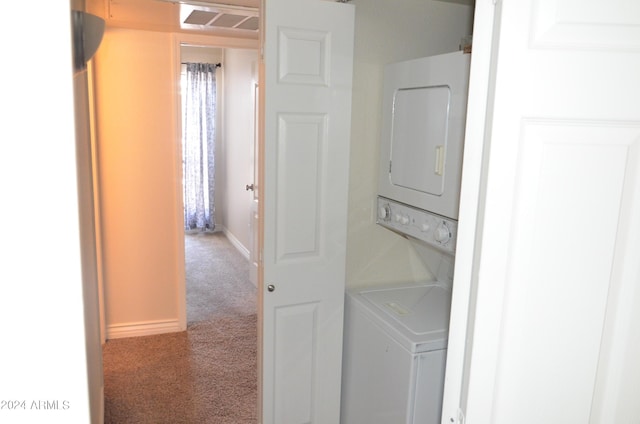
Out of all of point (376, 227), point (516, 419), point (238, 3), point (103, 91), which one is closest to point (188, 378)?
point (376, 227)

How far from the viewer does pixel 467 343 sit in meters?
1.28

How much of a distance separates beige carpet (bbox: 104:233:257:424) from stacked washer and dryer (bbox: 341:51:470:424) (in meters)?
0.77

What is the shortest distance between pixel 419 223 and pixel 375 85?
0.74 metres

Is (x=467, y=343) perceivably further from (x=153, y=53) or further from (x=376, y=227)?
(x=153, y=53)

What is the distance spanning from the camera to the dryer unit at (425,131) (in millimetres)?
2006

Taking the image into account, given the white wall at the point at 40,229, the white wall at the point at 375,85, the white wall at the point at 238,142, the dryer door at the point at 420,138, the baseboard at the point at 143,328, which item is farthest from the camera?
the white wall at the point at 238,142

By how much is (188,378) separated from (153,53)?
2.22m

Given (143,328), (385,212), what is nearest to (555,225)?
(385,212)

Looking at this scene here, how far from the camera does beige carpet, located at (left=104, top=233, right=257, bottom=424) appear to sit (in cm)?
295

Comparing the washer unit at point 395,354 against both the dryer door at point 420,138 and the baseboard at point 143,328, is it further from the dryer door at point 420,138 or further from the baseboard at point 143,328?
the baseboard at point 143,328

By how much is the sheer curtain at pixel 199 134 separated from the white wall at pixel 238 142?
21 centimetres

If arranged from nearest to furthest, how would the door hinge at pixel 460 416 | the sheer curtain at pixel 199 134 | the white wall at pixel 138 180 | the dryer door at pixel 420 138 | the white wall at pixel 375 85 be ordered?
the door hinge at pixel 460 416
the dryer door at pixel 420 138
the white wall at pixel 375 85
the white wall at pixel 138 180
the sheer curtain at pixel 199 134

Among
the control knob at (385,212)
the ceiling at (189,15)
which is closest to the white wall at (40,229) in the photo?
the control knob at (385,212)

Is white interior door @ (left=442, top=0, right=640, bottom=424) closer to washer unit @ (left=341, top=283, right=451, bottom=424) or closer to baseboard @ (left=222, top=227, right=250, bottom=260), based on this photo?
washer unit @ (left=341, top=283, right=451, bottom=424)
